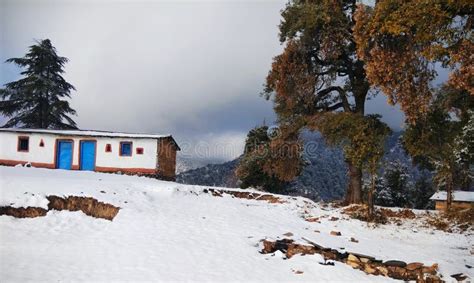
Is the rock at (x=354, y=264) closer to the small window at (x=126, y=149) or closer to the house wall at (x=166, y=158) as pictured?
the house wall at (x=166, y=158)

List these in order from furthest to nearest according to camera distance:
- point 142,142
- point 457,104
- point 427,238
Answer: point 142,142
point 457,104
point 427,238

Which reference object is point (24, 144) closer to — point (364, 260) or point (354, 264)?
point (354, 264)

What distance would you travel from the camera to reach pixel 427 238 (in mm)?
15555

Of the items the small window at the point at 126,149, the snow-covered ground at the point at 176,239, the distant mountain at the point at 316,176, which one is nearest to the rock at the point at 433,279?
the snow-covered ground at the point at 176,239

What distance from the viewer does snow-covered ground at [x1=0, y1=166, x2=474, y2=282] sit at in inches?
412

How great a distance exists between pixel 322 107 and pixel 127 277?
18.2 m

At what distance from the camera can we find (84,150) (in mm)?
30141

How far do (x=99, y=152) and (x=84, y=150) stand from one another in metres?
1.28

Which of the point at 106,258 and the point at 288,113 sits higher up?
the point at 288,113

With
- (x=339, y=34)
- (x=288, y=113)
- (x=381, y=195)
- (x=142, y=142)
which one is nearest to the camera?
(x=339, y=34)

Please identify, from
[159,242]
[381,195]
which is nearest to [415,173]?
[381,195]

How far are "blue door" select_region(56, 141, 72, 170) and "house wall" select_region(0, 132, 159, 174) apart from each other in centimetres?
36

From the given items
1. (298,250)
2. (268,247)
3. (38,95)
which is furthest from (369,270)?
(38,95)

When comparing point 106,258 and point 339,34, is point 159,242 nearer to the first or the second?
point 106,258
